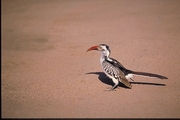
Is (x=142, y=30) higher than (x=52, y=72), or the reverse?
(x=142, y=30)

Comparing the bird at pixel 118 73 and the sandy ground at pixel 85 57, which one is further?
the bird at pixel 118 73

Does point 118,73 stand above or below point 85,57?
above

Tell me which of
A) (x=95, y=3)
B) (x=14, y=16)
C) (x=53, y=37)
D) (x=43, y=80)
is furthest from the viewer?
(x=95, y=3)

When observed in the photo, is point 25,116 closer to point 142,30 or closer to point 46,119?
point 46,119

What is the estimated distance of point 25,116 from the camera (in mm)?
6340

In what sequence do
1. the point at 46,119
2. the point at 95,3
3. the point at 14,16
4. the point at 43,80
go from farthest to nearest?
the point at 95,3
the point at 14,16
the point at 43,80
the point at 46,119

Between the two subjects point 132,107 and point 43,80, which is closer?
point 132,107

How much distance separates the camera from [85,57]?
1022cm

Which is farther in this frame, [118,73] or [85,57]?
[85,57]

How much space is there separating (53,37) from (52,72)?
4029 mm

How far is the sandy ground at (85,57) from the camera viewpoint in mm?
6680

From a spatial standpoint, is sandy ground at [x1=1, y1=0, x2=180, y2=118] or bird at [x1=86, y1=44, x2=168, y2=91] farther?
bird at [x1=86, y1=44, x2=168, y2=91]

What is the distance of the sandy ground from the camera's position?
21.9ft

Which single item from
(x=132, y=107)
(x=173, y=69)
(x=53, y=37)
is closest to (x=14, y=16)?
(x=53, y=37)
